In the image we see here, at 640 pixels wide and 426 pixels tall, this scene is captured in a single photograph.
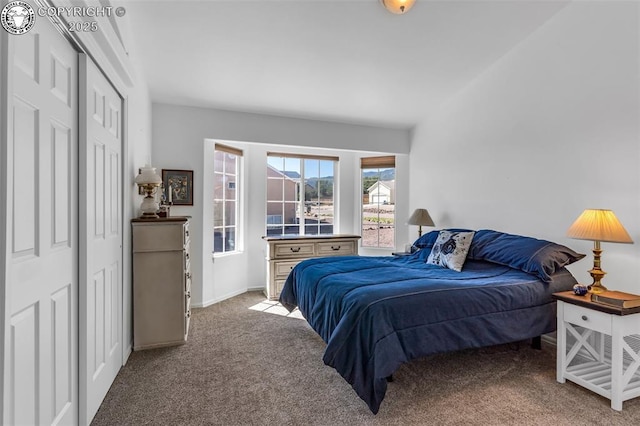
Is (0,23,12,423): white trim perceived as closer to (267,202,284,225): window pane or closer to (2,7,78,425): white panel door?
(2,7,78,425): white panel door

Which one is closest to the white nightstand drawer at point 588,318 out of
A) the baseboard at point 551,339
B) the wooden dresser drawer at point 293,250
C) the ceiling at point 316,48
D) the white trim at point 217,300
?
the baseboard at point 551,339

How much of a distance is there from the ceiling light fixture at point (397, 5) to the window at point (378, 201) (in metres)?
2.60

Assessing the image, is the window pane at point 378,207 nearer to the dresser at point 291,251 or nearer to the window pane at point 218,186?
the dresser at point 291,251

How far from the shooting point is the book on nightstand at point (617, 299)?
196 centimetres

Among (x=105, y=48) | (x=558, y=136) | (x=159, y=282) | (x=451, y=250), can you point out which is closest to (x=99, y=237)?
(x=159, y=282)

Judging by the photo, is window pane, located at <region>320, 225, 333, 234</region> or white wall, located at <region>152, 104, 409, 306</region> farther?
window pane, located at <region>320, 225, 333, 234</region>

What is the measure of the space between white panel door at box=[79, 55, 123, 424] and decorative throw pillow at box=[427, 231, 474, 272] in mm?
2692

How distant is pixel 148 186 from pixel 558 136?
3632 mm

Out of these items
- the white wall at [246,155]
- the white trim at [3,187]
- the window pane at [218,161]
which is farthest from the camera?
the window pane at [218,161]

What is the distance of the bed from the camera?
1.91 meters

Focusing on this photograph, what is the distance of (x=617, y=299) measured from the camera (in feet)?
6.64

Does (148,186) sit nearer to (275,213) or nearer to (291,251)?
(291,251)

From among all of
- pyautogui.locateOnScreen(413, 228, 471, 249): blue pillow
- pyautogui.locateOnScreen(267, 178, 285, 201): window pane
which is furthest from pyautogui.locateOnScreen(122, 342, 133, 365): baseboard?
pyautogui.locateOnScreen(413, 228, 471, 249): blue pillow

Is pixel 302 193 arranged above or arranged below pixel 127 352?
above
